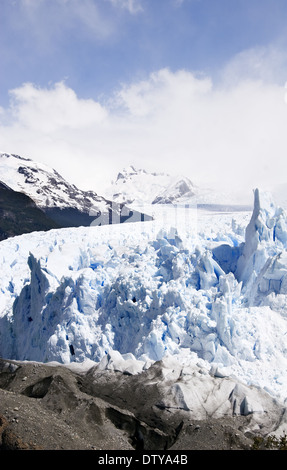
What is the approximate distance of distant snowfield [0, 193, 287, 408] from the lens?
13.4 meters

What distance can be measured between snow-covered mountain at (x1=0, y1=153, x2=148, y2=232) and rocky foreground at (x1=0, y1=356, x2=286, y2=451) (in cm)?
7045

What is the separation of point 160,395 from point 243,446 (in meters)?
2.61

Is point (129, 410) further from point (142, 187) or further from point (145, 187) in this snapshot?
point (145, 187)

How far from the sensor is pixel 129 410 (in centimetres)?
1040

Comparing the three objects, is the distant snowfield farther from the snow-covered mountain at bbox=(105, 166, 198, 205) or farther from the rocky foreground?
the snow-covered mountain at bbox=(105, 166, 198, 205)

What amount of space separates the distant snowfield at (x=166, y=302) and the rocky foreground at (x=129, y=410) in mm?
882

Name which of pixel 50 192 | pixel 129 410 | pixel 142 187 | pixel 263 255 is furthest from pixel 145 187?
pixel 129 410

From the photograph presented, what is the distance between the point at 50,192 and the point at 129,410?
3649 inches

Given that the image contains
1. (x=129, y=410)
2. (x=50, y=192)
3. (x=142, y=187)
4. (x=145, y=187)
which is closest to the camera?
(x=129, y=410)

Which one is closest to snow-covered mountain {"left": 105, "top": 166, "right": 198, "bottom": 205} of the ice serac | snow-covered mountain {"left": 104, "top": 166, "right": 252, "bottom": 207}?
snow-covered mountain {"left": 104, "top": 166, "right": 252, "bottom": 207}

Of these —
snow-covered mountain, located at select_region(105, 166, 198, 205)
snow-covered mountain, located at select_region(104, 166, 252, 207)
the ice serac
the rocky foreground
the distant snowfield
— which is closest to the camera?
the rocky foreground

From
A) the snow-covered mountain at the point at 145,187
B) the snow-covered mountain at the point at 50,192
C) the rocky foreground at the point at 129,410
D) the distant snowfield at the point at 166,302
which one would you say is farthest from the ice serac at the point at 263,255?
the snow-covered mountain at the point at 145,187

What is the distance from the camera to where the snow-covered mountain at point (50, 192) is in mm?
89312

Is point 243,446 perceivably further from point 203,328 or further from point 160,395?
point 203,328
